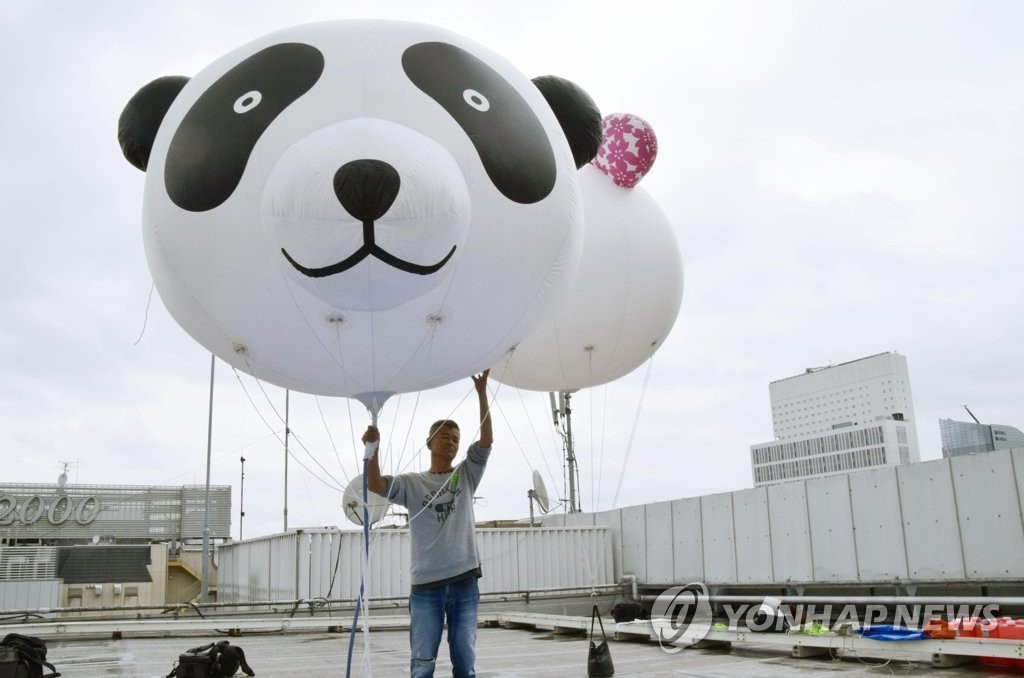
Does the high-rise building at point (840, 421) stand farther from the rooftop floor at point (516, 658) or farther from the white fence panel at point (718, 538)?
the rooftop floor at point (516, 658)

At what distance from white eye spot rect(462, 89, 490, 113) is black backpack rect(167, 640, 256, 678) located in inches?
203

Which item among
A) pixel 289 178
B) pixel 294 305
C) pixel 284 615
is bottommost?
pixel 284 615

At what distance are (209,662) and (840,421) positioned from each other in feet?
574

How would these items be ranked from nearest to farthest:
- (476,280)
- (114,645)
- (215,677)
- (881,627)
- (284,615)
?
(476,280)
(215,677)
(881,627)
(114,645)
(284,615)

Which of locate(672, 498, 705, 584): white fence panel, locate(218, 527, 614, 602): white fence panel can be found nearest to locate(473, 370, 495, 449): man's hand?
locate(218, 527, 614, 602): white fence panel

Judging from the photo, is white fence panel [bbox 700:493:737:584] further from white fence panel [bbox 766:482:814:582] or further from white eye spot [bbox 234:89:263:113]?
white eye spot [bbox 234:89:263:113]

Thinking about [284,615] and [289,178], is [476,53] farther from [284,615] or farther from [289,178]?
[284,615]

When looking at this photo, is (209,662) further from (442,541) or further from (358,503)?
(442,541)

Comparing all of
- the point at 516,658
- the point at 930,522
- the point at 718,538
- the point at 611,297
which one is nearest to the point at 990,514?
the point at 930,522

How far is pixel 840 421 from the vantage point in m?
165

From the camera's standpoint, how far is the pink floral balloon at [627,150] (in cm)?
859

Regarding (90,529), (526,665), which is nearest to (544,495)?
(526,665)

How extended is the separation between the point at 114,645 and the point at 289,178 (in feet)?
33.6

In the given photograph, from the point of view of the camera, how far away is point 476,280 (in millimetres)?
4438
